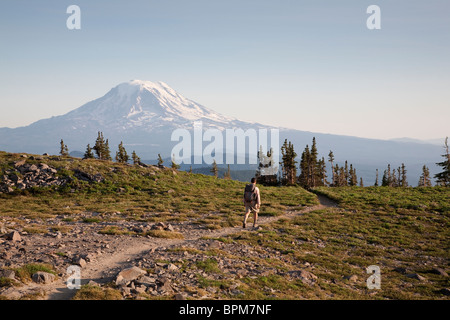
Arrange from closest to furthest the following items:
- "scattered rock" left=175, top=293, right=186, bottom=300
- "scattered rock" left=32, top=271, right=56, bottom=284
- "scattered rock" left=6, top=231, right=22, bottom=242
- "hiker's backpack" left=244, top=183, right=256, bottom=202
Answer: "scattered rock" left=175, top=293, right=186, bottom=300 < "scattered rock" left=32, top=271, right=56, bottom=284 < "scattered rock" left=6, top=231, right=22, bottom=242 < "hiker's backpack" left=244, top=183, right=256, bottom=202

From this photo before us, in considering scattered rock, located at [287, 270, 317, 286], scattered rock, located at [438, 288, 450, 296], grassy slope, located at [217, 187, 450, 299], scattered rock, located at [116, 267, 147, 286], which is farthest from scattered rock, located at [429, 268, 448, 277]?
scattered rock, located at [116, 267, 147, 286]

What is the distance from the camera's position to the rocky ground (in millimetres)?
8469

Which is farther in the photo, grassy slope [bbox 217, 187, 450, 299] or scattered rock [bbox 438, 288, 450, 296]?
scattered rock [bbox 438, 288, 450, 296]

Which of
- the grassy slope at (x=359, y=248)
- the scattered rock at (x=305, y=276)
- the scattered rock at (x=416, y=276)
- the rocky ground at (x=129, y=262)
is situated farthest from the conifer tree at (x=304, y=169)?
the scattered rock at (x=305, y=276)

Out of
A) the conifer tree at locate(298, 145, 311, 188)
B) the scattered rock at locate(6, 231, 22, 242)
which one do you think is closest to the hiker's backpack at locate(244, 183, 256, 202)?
the scattered rock at locate(6, 231, 22, 242)

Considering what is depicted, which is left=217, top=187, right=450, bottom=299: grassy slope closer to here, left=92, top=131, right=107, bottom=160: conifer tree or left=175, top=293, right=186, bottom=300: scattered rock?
left=175, top=293, right=186, bottom=300: scattered rock

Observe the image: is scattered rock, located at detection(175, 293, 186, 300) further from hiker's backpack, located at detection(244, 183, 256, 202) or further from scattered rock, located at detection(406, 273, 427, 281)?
scattered rock, located at detection(406, 273, 427, 281)

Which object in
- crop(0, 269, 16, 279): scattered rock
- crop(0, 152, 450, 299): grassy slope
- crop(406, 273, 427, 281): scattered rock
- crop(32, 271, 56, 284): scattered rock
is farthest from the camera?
crop(406, 273, 427, 281): scattered rock

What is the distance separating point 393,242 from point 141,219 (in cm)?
1630

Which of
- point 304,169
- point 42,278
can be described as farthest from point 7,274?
point 304,169

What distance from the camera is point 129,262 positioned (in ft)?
35.2

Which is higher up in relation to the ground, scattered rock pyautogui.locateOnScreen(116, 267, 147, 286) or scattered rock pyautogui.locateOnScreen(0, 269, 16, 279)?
scattered rock pyautogui.locateOnScreen(0, 269, 16, 279)

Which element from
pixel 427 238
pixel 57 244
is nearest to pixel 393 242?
pixel 427 238
